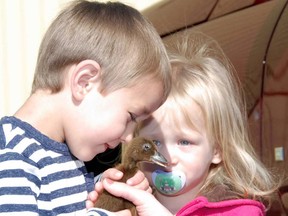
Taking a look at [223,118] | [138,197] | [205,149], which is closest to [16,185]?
[138,197]

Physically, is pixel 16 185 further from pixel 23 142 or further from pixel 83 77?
pixel 83 77

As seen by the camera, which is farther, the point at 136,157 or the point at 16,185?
the point at 136,157

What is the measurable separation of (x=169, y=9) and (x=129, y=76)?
1.31 meters

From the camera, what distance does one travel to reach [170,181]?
222 cm

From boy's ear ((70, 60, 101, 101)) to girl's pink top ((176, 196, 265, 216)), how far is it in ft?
1.76

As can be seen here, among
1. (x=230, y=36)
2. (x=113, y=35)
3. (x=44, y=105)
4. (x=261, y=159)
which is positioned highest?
(x=113, y=35)

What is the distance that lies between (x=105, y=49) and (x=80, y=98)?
0.16 meters

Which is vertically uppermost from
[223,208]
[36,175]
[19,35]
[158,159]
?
[36,175]

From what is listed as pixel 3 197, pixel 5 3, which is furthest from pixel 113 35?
pixel 5 3

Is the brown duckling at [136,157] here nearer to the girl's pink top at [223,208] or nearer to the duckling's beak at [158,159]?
the duckling's beak at [158,159]

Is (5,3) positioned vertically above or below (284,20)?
below

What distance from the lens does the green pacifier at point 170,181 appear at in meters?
2.22

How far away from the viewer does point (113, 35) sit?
1.95m

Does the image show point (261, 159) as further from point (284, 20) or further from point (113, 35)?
point (113, 35)
